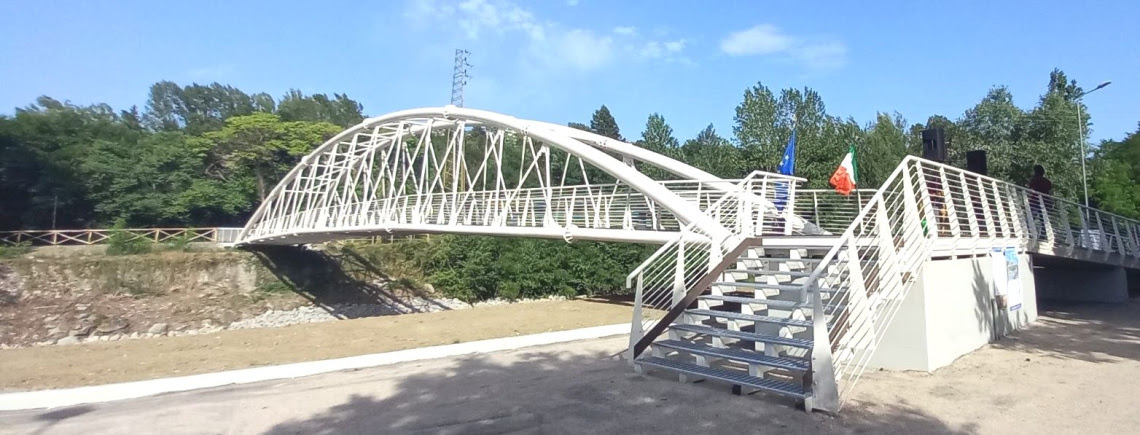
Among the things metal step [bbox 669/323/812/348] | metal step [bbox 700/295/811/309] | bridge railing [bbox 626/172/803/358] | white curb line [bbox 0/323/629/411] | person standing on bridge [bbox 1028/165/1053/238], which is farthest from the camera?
person standing on bridge [bbox 1028/165/1053/238]

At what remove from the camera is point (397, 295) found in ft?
132

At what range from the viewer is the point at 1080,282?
17.4 meters

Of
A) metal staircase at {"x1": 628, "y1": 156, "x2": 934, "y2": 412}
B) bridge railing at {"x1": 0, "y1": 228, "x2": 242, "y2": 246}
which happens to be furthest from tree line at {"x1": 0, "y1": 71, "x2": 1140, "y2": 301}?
metal staircase at {"x1": 628, "y1": 156, "x2": 934, "y2": 412}

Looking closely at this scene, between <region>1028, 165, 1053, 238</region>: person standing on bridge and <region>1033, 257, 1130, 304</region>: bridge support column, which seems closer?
<region>1028, 165, 1053, 238</region>: person standing on bridge

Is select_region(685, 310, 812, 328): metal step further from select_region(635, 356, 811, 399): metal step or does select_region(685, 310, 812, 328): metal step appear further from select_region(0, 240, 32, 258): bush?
select_region(0, 240, 32, 258): bush

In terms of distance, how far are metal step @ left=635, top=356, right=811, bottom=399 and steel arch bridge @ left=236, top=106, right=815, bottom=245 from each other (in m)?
2.16

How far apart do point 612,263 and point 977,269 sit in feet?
68.3

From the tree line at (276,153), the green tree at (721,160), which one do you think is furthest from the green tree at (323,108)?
the green tree at (721,160)

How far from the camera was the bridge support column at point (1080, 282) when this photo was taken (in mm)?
16766

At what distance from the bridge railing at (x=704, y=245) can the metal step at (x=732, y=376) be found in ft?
1.13

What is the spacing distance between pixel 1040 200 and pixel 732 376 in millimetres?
10436

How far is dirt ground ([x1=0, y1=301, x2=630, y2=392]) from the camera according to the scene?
41.0 ft

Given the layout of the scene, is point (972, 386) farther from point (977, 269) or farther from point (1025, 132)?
point (1025, 132)

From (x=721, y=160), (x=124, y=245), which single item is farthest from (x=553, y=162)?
(x=124, y=245)
